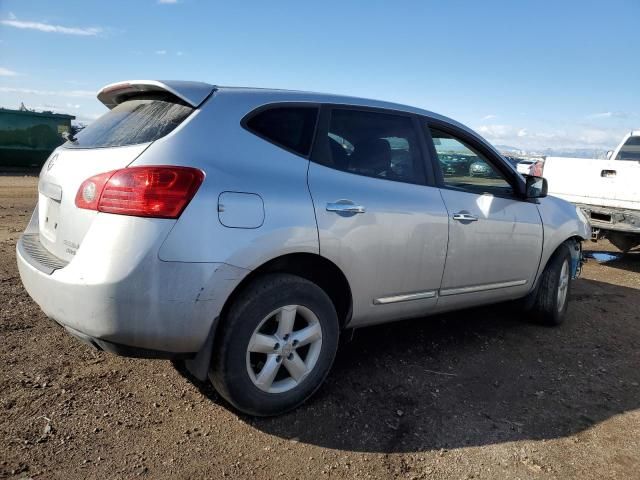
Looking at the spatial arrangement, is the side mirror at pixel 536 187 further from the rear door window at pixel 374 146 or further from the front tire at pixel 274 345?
the front tire at pixel 274 345

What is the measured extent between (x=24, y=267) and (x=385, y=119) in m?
2.37

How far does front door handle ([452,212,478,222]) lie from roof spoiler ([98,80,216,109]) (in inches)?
71.4

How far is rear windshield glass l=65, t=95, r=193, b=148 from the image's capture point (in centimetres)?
271

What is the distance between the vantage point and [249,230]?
2.62 metres

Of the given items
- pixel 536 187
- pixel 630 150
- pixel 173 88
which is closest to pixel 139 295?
pixel 173 88

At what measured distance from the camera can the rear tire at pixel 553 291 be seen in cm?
470

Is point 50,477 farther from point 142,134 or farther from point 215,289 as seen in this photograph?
point 142,134

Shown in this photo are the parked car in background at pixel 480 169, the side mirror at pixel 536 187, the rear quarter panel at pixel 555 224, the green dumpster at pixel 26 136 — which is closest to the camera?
the parked car in background at pixel 480 169

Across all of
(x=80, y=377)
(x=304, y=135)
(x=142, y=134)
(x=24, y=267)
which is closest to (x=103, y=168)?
(x=142, y=134)

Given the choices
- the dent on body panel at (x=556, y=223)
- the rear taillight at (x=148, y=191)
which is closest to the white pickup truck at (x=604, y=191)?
the dent on body panel at (x=556, y=223)

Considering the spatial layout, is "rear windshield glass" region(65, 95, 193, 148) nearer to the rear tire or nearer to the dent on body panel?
the dent on body panel

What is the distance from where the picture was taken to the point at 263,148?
9.29 ft

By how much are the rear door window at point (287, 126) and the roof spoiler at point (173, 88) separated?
0.89 ft

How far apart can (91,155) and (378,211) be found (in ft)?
5.30
